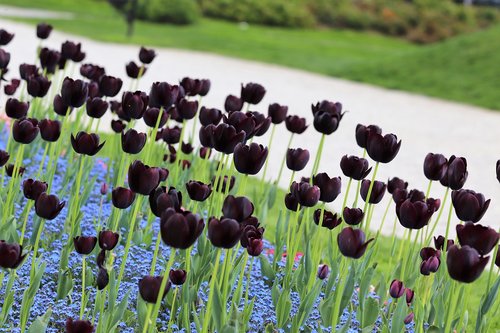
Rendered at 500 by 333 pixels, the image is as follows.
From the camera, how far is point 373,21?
33969 mm

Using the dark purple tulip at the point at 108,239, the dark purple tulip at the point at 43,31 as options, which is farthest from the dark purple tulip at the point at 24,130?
the dark purple tulip at the point at 43,31

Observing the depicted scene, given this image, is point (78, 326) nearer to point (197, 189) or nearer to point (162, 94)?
point (197, 189)

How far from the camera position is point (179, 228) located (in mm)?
1905

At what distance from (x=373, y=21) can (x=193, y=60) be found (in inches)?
783

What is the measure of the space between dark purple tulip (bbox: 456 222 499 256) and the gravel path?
12.0ft

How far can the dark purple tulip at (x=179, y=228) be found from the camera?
6.24 feet

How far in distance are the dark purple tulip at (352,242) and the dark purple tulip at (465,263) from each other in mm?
314

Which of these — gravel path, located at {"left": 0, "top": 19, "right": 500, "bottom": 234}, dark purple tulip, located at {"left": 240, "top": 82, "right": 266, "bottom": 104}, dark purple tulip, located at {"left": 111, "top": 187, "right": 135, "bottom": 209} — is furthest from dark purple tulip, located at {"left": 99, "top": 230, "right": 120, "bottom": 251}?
gravel path, located at {"left": 0, "top": 19, "right": 500, "bottom": 234}

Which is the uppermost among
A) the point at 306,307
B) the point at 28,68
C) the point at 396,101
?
the point at 396,101

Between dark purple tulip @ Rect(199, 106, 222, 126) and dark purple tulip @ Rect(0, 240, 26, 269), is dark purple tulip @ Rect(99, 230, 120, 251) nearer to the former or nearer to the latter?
dark purple tulip @ Rect(0, 240, 26, 269)

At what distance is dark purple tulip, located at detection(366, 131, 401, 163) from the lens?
8.84 feet

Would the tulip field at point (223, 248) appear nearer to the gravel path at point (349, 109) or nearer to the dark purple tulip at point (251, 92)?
the dark purple tulip at point (251, 92)

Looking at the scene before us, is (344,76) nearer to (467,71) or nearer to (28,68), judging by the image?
(467,71)

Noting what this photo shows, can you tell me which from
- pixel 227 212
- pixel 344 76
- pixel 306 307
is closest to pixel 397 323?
pixel 306 307
